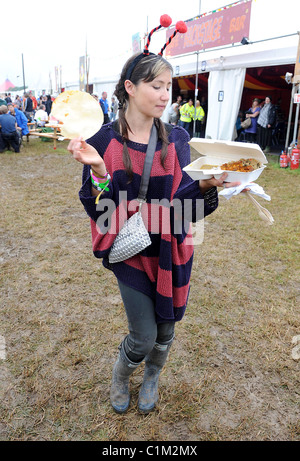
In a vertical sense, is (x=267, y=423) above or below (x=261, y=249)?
below

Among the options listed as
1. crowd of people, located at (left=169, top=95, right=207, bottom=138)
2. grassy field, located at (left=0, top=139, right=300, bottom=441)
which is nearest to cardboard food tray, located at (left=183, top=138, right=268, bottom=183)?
grassy field, located at (left=0, top=139, right=300, bottom=441)

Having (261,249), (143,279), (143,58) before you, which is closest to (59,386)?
(143,279)

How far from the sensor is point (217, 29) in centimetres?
1099

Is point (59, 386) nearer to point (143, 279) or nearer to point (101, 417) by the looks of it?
point (101, 417)

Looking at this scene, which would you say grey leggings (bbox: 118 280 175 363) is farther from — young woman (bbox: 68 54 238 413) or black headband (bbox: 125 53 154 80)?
black headband (bbox: 125 53 154 80)

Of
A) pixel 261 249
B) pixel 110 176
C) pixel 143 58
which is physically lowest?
pixel 261 249

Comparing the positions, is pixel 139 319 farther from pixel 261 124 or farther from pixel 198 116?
pixel 198 116

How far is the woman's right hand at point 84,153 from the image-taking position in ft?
4.32

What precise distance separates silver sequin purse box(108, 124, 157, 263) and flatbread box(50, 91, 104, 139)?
0.93ft

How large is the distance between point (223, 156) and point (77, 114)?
620 millimetres

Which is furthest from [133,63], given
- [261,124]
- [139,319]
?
[261,124]

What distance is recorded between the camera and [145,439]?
6.19 ft

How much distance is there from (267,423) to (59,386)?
1.28m

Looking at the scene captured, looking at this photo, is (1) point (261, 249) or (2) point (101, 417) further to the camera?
(1) point (261, 249)
